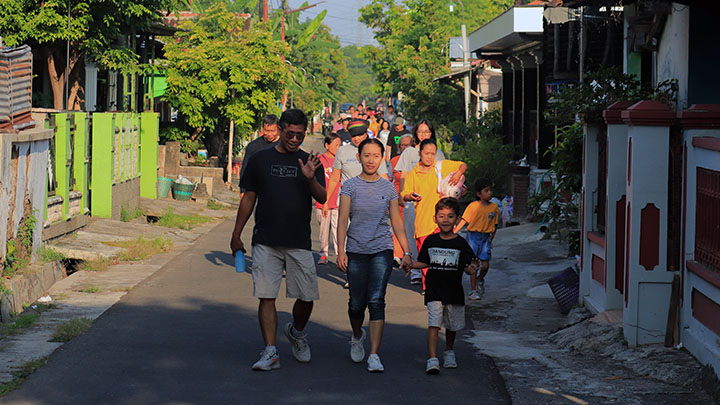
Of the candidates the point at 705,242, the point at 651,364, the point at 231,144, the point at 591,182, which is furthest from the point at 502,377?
the point at 231,144

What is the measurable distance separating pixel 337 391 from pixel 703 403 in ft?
7.68

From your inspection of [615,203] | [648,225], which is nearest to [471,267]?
[648,225]

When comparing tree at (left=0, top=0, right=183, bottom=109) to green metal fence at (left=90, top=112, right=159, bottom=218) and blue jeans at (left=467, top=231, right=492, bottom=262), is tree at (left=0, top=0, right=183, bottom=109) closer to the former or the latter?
green metal fence at (left=90, top=112, right=159, bottom=218)

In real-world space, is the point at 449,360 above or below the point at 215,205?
below

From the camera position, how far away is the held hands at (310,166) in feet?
24.3

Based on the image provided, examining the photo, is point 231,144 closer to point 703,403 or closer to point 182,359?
point 182,359

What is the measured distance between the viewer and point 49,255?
12125 mm

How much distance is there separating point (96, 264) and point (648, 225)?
7.50 meters

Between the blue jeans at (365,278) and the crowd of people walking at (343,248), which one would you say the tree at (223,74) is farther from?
the blue jeans at (365,278)

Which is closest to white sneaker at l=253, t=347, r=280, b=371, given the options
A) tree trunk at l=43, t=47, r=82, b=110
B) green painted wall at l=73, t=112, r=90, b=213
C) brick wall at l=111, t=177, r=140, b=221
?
green painted wall at l=73, t=112, r=90, b=213

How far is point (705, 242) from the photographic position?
7223 mm

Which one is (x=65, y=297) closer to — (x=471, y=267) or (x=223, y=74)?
(x=471, y=267)

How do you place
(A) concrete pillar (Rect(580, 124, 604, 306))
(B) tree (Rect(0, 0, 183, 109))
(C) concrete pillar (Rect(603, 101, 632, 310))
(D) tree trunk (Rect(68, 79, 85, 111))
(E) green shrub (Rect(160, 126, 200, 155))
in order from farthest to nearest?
(E) green shrub (Rect(160, 126, 200, 155)) → (D) tree trunk (Rect(68, 79, 85, 111)) → (B) tree (Rect(0, 0, 183, 109)) → (A) concrete pillar (Rect(580, 124, 604, 306)) → (C) concrete pillar (Rect(603, 101, 632, 310))

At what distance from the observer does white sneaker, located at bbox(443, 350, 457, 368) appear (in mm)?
7617
